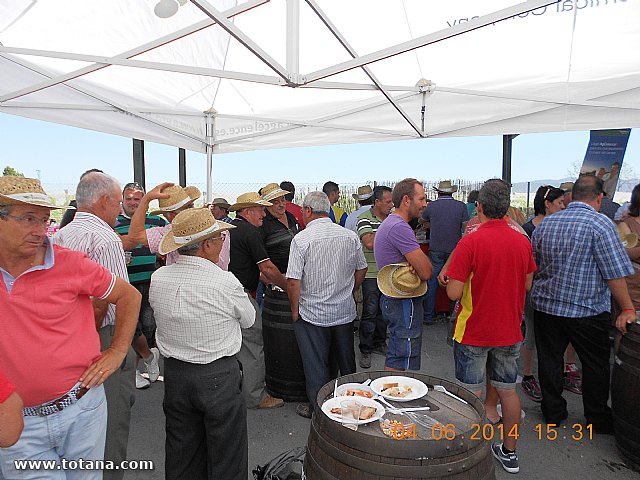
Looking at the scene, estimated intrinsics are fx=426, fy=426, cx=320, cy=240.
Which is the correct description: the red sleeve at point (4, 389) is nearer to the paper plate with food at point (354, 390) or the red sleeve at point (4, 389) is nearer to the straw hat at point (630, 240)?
the paper plate with food at point (354, 390)

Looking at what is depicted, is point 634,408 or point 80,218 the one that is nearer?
point 80,218

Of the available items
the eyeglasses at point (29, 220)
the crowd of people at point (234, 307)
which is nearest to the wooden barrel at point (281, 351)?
the crowd of people at point (234, 307)

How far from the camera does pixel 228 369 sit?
2.19m

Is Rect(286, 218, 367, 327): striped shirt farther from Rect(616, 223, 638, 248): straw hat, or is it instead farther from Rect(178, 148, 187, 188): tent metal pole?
Rect(178, 148, 187, 188): tent metal pole

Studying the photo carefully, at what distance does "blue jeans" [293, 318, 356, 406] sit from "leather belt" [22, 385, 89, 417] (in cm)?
187

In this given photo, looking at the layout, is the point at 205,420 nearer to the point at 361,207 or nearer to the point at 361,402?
the point at 361,402

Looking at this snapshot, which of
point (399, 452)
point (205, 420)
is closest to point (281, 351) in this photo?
point (205, 420)

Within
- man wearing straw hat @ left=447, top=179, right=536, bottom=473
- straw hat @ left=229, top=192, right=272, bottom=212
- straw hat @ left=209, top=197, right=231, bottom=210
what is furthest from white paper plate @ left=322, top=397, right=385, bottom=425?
straw hat @ left=209, top=197, right=231, bottom=210

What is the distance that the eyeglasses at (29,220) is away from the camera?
154 cm

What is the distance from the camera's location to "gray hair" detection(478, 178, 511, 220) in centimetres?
266

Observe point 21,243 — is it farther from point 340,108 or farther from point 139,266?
point 340,108

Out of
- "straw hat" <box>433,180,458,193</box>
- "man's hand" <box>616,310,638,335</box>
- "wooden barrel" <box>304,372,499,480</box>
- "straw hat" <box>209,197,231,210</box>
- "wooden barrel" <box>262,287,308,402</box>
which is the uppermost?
"straw hat" <box>433,180,458,193</box>

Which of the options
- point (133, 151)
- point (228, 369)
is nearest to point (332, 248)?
point (228, 369)

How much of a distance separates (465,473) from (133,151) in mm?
7093
